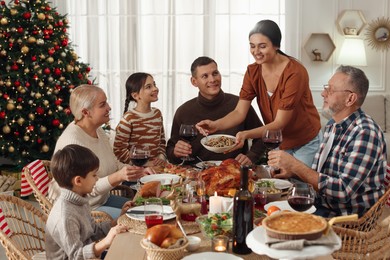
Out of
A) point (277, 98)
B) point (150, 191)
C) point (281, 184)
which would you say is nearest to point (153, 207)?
point (150, 191)

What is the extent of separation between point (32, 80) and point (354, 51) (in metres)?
3.48

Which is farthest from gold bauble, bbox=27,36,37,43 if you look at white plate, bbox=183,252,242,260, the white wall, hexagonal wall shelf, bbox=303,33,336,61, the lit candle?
white plate, bbox=183,252,242,260

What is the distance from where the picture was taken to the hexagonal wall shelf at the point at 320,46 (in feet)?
21.7

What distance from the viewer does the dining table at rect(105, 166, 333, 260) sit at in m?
1.90

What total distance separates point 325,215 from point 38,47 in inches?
146

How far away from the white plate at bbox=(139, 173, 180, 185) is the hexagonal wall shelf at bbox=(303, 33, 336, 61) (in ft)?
13.4

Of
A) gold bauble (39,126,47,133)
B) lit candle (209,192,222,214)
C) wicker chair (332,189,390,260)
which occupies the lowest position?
wicker chair (332,189,390,260)

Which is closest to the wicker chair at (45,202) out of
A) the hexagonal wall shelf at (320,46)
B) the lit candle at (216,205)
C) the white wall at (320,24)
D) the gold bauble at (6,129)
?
the lit candle at (216,205)

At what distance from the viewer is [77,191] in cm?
243

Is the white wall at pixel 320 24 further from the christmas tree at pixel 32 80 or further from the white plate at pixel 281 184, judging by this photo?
the white plate at pixel 281 184

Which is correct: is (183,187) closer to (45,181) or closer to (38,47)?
(45,181)

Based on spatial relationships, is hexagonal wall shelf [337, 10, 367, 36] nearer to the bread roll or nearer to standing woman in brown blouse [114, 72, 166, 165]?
standing woman in brown blouse [114, 72, 166, 165]

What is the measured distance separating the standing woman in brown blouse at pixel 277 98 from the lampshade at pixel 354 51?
3.22 m

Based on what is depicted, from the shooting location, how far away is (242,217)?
1.86 metres
